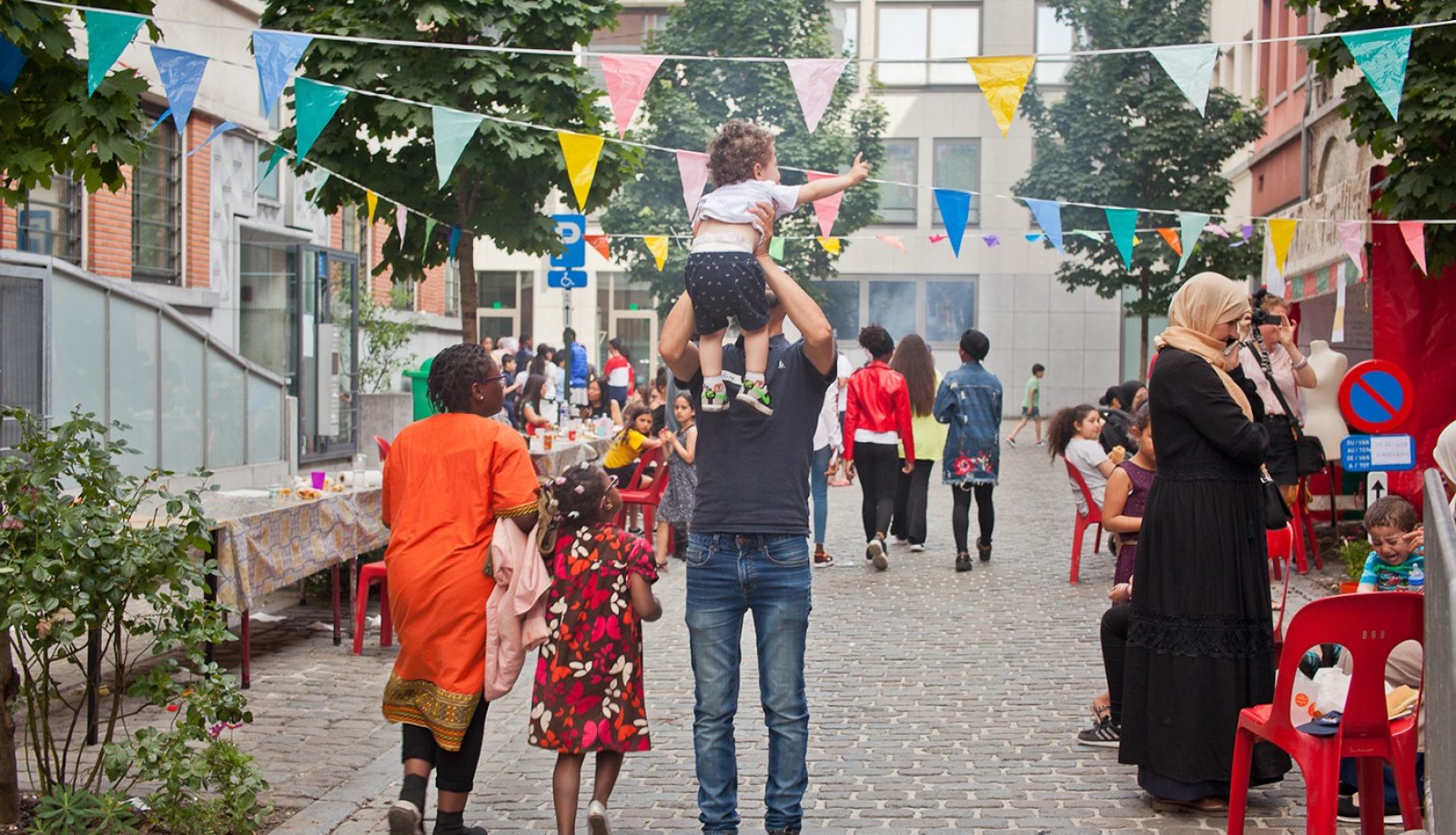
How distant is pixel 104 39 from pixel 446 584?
283 cm

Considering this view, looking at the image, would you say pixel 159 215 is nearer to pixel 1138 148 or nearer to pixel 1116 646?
pixel 1116 646

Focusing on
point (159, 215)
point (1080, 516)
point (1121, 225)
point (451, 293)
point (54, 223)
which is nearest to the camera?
point (1080, 516)

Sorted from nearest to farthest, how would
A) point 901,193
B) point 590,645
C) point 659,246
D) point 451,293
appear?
point 590,645 < point 659,246 < point 451,293 < point 901,193

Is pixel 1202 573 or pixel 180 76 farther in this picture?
pixel 180 76

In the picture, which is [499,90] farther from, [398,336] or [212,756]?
[398,336]

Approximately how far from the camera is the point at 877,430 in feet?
44.2

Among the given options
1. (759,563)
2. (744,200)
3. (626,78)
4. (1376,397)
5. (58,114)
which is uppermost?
(626,78)

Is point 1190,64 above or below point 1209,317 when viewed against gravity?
above

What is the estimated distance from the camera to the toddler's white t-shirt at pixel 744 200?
17.1 feet

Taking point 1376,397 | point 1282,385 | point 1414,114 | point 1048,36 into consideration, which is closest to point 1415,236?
point 1414,114

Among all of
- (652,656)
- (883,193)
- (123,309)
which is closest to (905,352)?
Result: (652,656)

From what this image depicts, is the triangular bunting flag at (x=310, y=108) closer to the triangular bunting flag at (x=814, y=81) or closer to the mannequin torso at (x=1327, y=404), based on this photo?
the triangular bunting flag at (x=814, y=81)

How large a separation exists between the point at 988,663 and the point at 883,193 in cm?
3978

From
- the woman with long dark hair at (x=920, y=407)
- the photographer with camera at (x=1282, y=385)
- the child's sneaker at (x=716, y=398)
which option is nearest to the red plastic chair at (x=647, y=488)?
the woman with long dark hair at (x=920, y=407)
